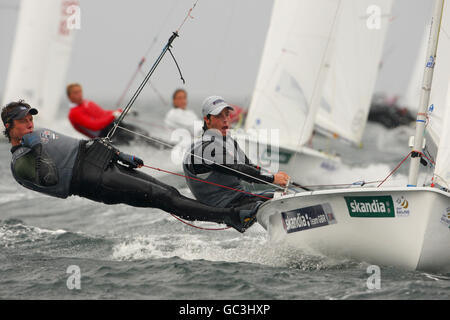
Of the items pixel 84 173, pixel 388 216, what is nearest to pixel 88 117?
pixel 84 173

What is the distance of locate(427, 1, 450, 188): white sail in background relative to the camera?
4480 mm

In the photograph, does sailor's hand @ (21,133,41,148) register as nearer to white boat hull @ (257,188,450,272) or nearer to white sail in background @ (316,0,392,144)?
white boat hull @ (257,188,450,272)

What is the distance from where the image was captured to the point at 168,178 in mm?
9664

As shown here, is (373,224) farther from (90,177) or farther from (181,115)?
(181,115)

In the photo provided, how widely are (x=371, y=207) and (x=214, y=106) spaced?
1.28 meters

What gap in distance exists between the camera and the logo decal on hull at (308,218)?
181 inches

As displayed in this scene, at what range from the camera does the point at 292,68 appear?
388 inches

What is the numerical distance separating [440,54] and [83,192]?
9.10ft

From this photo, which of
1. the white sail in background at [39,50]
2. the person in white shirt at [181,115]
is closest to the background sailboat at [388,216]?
the person in white shirt at [181,115]

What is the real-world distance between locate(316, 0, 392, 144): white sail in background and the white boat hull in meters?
6.84
